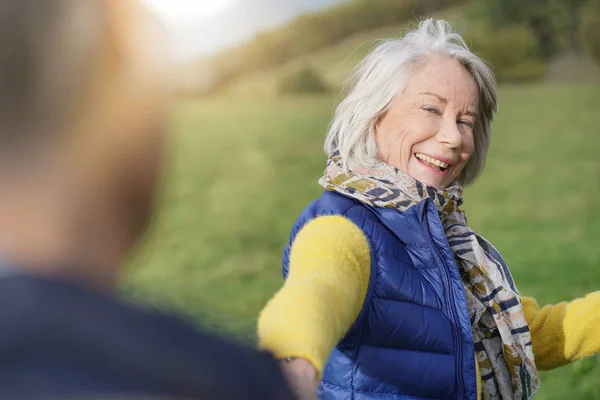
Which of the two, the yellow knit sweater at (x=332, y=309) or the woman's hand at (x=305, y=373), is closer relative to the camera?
the woman's hand at (x=305, y=373)

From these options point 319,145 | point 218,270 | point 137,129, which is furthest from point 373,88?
point 319,145

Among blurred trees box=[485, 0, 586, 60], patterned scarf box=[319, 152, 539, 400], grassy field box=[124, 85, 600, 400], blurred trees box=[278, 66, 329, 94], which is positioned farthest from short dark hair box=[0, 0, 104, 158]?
blurred trees box=[485, 0, 586, 60]

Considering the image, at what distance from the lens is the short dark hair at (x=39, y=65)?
0.59 metres

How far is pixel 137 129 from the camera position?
662 mm

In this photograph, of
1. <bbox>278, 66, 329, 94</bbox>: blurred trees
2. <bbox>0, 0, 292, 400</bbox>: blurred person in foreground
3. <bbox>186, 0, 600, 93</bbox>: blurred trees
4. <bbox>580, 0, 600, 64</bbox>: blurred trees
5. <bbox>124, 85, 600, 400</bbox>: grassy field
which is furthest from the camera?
<bbox>278, 66, 329, 94</bbox>: blurred trees

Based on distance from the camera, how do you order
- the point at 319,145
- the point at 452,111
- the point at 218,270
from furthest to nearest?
the point at 319,145 → the point at 218,270 → the point at 452,111

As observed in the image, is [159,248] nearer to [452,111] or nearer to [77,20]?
[452,111]

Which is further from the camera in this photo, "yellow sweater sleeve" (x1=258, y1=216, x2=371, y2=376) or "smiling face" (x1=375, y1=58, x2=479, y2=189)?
"smiling face" (x1=375, y1=58, x2=479, y2=189)

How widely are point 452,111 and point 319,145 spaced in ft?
28.9

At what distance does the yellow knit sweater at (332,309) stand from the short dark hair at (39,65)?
11.4 inches

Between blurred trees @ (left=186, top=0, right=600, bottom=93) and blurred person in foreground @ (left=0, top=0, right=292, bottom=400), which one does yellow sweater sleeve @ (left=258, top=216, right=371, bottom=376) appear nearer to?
blurred person in foreground @ (left=0, top=0, right=292, bottom=400)

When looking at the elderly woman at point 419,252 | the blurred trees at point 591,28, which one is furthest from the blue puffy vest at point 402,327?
the blurred trees at point 591,28

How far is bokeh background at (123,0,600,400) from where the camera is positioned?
23.4ft

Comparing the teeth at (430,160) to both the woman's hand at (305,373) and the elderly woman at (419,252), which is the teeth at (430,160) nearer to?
the elderly woman at (419,252)
